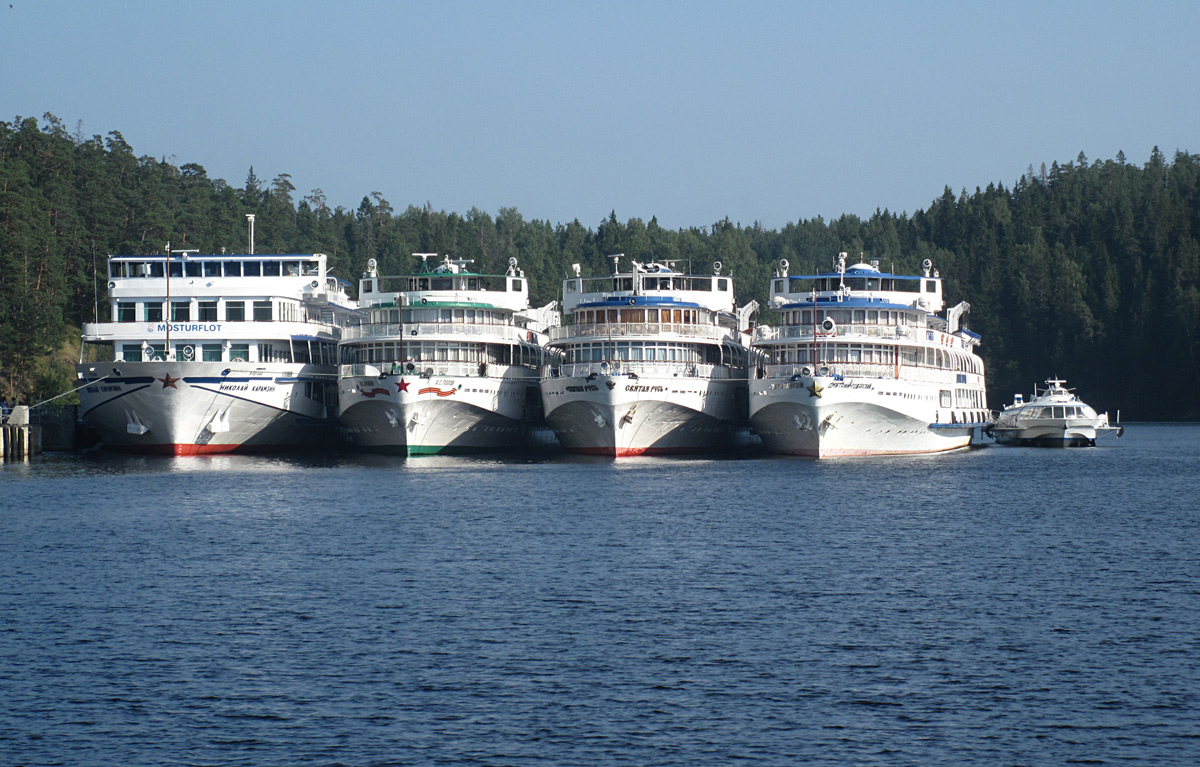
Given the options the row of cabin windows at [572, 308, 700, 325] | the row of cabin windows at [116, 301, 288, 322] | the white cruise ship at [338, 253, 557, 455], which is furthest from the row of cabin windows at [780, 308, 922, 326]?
the row of cabin windows at [116, 301, 288, 322]

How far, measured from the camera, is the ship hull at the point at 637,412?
Result: 260 ft

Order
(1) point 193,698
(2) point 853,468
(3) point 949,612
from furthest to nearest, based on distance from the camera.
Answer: (2) point 853,468
(3) point 949,612
(1) point 193,698

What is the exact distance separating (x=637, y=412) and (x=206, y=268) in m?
33.5

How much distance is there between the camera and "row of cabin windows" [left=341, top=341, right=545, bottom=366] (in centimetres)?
8562

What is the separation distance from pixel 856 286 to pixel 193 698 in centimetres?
6901

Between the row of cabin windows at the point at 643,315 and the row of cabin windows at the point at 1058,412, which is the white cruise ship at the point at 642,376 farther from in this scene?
the row of cabin windows at the point at 1058,412

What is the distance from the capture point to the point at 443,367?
8450cm

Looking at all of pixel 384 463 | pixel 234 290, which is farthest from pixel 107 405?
pixel 384 463

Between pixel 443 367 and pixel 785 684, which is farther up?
pixel 443 367

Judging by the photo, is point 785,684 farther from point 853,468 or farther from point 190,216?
point 190,216

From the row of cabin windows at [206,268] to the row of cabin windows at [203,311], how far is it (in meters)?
2.15

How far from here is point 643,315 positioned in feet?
280

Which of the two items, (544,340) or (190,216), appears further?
(190,216)

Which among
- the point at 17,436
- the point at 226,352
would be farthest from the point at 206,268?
the point at 17,436
